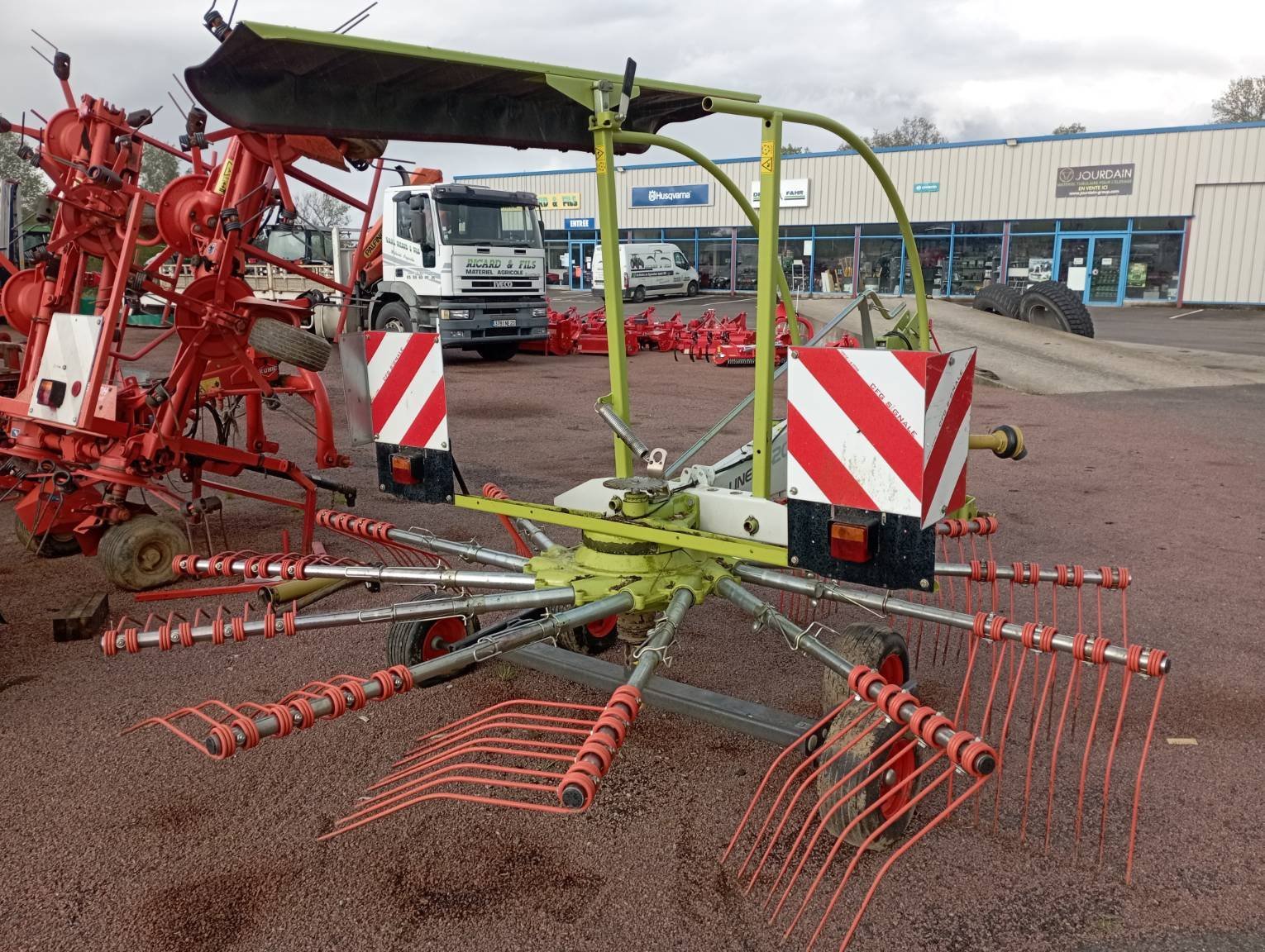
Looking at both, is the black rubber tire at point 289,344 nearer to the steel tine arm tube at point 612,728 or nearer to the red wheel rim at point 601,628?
the red wheel rim at point 601,628

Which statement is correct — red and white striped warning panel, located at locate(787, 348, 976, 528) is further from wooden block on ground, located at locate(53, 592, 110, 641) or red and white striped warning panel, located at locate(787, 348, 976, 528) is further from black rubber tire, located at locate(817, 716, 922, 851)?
wooden block on ground, located at locate(53, 592, 110, 641)

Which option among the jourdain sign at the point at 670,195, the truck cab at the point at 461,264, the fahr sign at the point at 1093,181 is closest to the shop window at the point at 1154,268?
the fahr sign at the point at 1093,181

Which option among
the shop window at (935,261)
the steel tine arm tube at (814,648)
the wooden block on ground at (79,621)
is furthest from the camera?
the shop window at (935,261)

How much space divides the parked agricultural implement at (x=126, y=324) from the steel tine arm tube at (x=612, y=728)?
2.96 meters

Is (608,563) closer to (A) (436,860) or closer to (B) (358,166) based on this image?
(A) (436,860)

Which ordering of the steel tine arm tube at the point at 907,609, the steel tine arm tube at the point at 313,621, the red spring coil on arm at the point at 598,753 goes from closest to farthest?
the red spring coil on arm at the point at 598,753
the steel tine arm tube at the point at 907,609
the steel tine arm tube at the point at 313,621

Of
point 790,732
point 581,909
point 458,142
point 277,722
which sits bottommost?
point 581,909

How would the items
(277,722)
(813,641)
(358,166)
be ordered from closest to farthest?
(277,722)
(813,641)
(358,166)

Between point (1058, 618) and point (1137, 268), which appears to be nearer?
point (1058, 618)

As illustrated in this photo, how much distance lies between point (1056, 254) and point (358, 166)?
2955 cm

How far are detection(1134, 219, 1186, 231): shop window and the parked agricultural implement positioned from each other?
29.7m

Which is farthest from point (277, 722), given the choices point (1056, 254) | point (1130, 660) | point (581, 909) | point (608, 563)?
point (1056, 254)

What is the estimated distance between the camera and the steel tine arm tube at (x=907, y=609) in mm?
2344

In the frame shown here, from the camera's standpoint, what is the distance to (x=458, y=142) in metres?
3.41
